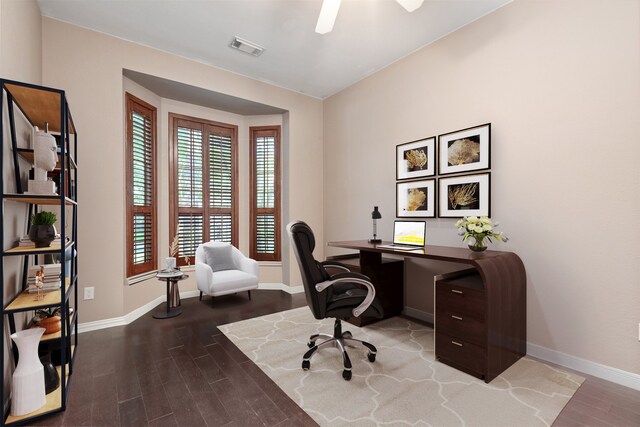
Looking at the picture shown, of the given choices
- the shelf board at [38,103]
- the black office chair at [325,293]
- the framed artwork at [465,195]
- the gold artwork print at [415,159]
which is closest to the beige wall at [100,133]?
the shelf board at [38,103]

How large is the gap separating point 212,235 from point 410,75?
3.66m

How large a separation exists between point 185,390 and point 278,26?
340cm

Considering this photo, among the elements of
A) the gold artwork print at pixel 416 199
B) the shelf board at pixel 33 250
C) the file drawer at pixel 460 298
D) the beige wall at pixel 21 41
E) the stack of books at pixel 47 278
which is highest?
the beige wall at pixel 21 41

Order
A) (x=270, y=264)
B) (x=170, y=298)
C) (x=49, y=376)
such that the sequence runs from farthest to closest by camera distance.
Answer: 1. (x=270, y=264)
2. (x=170, y=298)
3. (x=49, y=376)

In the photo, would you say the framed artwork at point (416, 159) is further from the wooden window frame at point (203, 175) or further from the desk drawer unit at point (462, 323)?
the wooden window frame at point (203, 175)

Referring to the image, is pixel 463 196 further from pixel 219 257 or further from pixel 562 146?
pixel 219 257

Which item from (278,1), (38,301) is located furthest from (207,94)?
(38,301)

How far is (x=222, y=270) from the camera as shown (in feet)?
13.8

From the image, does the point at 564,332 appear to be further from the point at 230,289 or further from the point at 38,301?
the point at 38,301

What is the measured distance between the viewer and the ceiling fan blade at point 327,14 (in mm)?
2174

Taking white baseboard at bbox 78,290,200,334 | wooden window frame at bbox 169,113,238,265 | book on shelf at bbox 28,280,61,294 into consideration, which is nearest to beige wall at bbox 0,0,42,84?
book on shelf at bbox 28,280,61,294

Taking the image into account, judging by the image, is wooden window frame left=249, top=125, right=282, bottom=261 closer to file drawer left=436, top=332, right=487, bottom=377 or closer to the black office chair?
the black office chair

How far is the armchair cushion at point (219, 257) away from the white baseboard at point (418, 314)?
8.26 ft

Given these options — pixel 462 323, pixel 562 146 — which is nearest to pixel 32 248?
pixel 462 323
